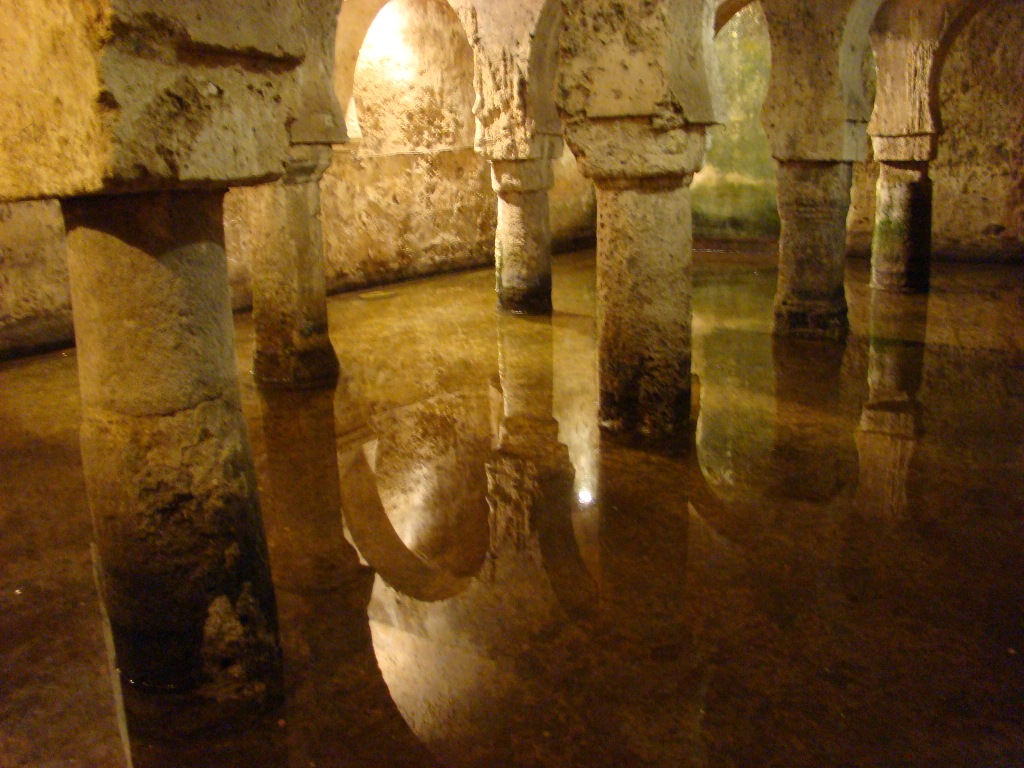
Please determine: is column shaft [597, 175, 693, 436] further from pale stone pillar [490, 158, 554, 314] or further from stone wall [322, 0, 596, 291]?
stone wall [322, 0, 596, 291]

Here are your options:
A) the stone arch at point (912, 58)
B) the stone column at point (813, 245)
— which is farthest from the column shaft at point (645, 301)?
the stone arch at point (912, 58)

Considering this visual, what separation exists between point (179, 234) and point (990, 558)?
2873 millimetres

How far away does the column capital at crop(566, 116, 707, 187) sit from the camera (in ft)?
13.6

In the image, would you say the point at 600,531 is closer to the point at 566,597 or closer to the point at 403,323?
the point at 566,597

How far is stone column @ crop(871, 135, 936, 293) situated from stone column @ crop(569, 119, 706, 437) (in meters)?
3.98

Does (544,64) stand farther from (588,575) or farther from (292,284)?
(588,575)

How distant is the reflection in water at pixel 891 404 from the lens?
383 cm

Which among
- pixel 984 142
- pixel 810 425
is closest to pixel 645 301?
pixel 810 425

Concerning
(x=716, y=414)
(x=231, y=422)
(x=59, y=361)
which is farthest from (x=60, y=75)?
(x=59, y=361)

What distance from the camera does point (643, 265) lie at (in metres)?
4.38

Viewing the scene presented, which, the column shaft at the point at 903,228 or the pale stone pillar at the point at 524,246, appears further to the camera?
the column shaft at the point at 903,228

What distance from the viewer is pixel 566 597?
3.01m

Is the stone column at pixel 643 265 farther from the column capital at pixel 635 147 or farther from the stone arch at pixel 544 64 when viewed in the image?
the stone arch at pixel 544 64

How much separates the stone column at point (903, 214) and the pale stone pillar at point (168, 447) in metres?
6.72
